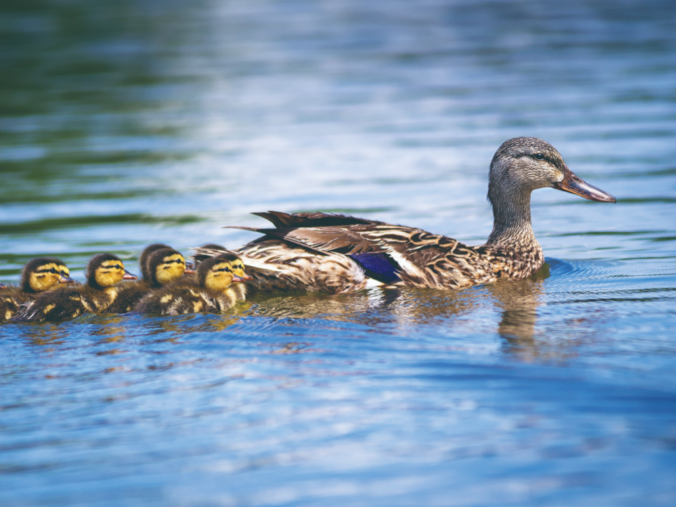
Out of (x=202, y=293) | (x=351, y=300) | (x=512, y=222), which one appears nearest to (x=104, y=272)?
(x=202, y=293)

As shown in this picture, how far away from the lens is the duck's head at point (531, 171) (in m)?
7.46

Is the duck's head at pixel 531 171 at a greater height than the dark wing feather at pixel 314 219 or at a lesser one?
greater

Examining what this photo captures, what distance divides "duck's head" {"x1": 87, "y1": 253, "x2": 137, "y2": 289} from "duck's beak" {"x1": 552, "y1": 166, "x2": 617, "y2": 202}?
3422 millimetres

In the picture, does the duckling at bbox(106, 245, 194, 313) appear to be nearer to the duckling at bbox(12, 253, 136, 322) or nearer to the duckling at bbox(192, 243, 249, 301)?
the duckling at bbox(12, 253, 136, 322)

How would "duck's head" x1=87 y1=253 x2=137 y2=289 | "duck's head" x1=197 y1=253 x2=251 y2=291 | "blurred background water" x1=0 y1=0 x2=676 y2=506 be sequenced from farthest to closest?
"duck's head" x1=87 y1=253 x2=137 y2=289 → "duck's head" x1=197 y1=253 x2=251 y2=291 → "blurred background water" x1=0 y1=0 x2=676 y2=506

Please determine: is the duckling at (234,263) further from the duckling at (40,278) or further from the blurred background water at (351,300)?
the duckling at (40,278)

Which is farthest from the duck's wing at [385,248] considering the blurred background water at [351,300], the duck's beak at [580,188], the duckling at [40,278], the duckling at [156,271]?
the duckling at [40,278]

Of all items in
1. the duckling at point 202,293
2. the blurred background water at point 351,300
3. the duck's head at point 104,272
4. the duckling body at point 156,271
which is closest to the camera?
the blurred background water at point 351,300

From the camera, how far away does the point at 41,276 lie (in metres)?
6.43

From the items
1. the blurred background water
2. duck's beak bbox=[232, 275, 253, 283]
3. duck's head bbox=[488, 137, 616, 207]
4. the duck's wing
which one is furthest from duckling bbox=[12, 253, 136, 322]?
duck's head bbox=[488, 137, 616, 207]

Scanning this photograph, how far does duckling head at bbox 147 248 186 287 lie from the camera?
6547mm

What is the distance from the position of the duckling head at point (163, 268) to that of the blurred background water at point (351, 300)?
50cm

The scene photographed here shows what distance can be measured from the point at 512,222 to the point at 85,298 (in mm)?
3307

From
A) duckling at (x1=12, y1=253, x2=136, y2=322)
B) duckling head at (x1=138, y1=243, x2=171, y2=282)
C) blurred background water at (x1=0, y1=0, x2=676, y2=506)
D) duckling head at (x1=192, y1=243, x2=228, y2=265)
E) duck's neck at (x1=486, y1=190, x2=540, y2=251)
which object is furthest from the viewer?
duck's neck at (x1=486, y1=190, x2=540, y2=251)
